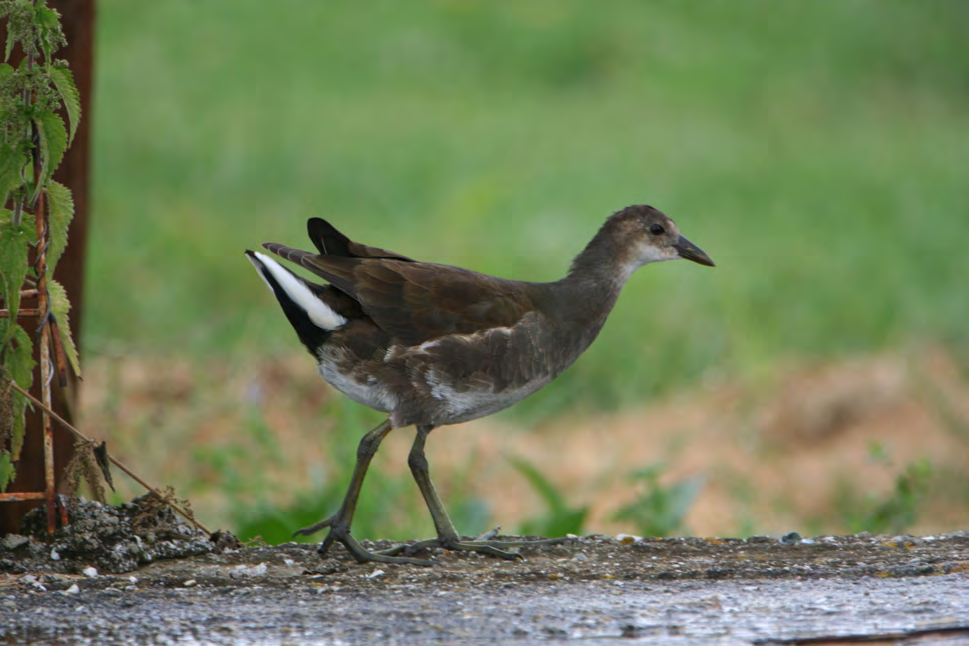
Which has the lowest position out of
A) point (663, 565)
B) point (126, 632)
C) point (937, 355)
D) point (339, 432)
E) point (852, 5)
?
point (126, 632)

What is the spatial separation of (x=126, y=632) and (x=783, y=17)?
17841 millimetres

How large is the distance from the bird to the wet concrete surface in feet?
0.79

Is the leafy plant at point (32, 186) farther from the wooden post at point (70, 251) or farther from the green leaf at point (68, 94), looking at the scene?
the wooden post at point (70, 251)

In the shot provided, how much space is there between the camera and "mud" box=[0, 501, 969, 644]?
10.7ft

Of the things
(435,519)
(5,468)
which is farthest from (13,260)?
(435,519)

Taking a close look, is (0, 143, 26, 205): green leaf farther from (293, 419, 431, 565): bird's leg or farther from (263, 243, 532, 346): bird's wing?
(293, 419, 431, 565): bird's leg

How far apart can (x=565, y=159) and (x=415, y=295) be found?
10.1 m

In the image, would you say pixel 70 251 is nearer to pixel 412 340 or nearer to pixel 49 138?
pixel 49 138

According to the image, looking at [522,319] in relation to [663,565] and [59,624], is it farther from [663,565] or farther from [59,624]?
[59,624]

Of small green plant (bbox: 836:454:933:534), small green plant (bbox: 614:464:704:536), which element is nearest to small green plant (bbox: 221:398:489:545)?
small green plant (bbox: 614:464:704:536)

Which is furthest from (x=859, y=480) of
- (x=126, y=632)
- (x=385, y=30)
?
(x=385, y=30)

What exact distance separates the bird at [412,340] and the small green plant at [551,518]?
1.34 metres

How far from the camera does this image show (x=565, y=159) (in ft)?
46.0

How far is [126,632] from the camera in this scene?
3273 mm
